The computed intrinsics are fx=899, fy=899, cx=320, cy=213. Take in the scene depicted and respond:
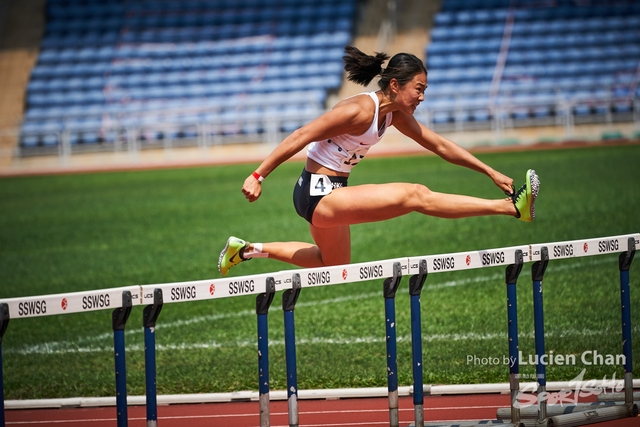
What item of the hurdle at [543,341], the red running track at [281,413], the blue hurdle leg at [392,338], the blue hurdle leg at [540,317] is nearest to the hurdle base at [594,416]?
the hurdle at [543,341]

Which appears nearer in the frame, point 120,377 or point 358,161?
point 120,377

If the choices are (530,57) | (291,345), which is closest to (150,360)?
(291,345)

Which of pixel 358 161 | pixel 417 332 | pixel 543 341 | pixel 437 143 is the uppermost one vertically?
pixel 437 143

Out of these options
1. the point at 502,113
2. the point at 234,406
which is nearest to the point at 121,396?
the point at 234,406

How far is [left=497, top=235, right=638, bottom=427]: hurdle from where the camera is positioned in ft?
15.7

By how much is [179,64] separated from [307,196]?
24983 millimetres

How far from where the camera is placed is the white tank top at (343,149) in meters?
5.40

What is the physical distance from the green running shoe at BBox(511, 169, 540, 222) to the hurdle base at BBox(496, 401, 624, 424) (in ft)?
3.69

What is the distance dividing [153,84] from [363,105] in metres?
24.5

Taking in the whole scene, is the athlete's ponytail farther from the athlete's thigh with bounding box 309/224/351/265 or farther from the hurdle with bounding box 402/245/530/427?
the hurdle with bounding box 402/245/530/427

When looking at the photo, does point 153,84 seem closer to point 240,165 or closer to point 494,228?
point 240,165

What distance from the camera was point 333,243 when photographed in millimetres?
5727

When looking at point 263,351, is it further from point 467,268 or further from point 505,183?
point 505,183

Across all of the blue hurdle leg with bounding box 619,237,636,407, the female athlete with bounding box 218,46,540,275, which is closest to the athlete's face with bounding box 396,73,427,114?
the female athlete with bounding box 218,46,540,275
